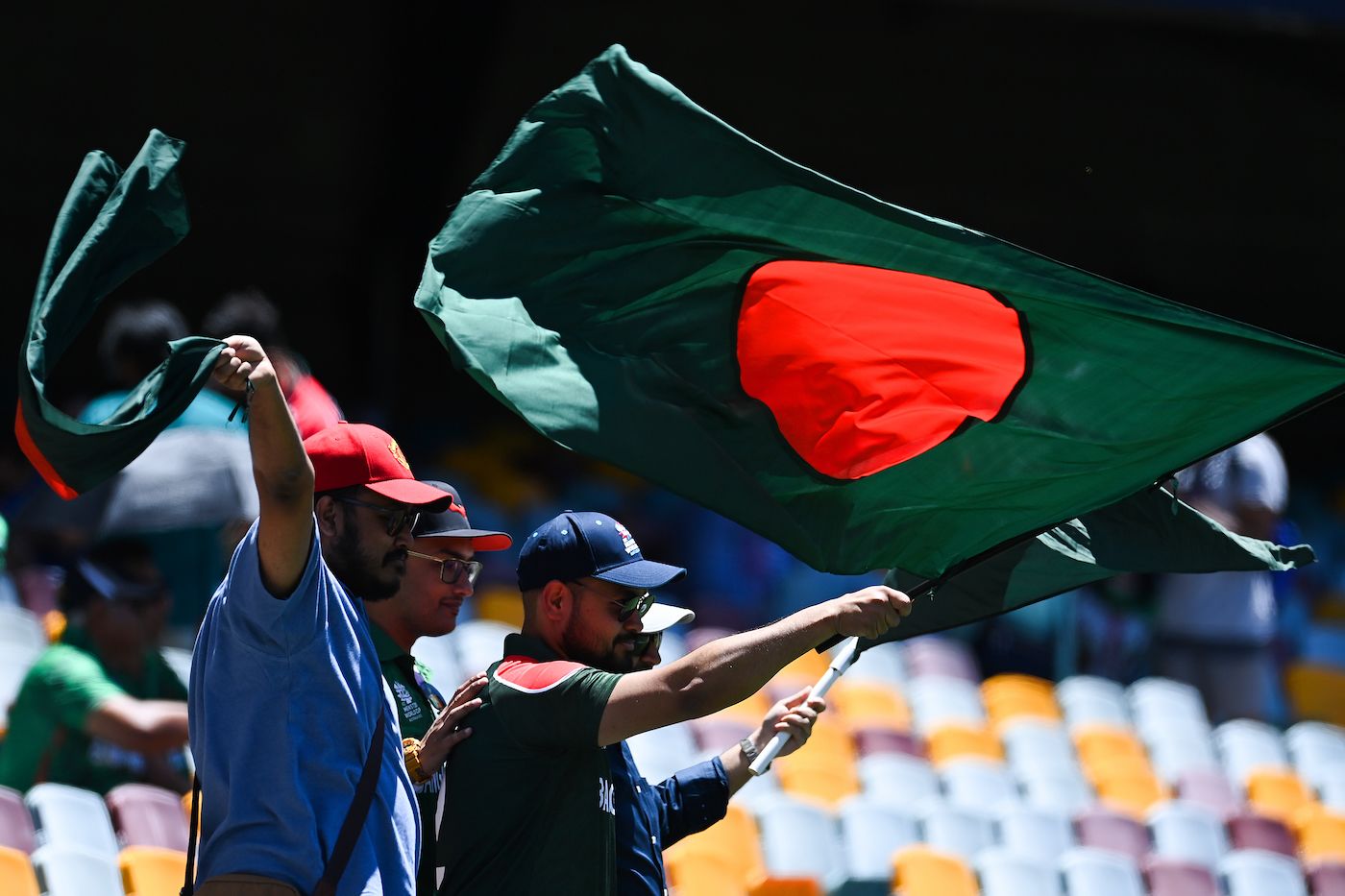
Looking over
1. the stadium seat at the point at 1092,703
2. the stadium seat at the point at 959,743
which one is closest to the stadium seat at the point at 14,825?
the stadium seat at the point at 959,743

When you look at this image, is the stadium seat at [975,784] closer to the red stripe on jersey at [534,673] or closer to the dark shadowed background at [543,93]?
the red stripe on jersey at [534,673]

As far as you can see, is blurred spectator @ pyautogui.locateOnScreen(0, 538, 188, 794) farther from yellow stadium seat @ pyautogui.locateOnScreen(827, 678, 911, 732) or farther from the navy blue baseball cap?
yellow stadium seat @ pyautogui.locateOnScreen(827, 678, 911, 732)

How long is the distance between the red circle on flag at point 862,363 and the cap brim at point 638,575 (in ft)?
1.24

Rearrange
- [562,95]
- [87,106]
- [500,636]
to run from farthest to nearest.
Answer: [87,106], [500,636], [562,95]

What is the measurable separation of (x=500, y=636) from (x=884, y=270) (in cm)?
354

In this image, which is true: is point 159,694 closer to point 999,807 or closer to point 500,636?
point 500,636

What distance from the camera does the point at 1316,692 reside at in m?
8.23

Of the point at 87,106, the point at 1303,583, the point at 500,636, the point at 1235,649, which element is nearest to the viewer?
the point at 500,636

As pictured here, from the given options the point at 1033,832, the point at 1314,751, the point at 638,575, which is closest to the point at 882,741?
the point at 1033,832

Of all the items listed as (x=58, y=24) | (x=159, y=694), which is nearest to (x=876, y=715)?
(x=159, y=694)

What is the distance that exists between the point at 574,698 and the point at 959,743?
4.29 metres

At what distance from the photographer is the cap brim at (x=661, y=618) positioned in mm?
2982

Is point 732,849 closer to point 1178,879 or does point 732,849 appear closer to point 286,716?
point 1178,879

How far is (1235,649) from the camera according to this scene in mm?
7625
